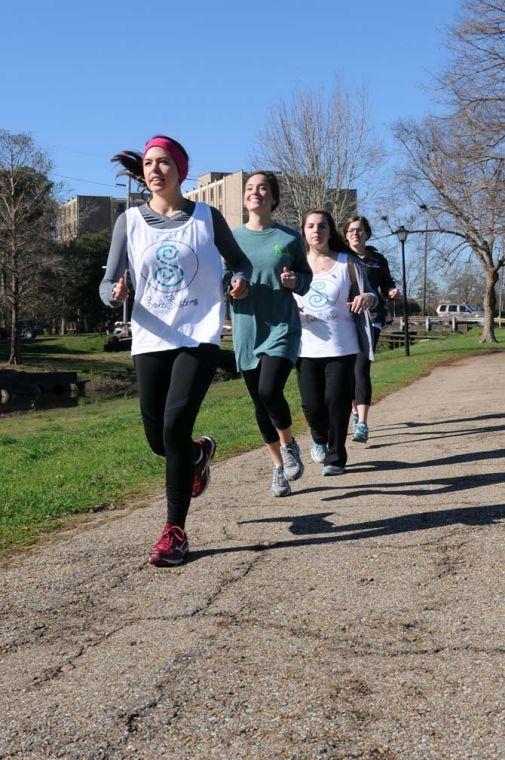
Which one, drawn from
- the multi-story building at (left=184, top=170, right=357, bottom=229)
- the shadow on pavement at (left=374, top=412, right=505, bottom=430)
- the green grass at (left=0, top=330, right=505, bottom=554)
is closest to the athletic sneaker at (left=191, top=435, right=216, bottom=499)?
the green grass at (left=0, top=330, right=505, bottom=554)

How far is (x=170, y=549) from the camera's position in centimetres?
427

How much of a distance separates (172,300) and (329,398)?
96.1 inches

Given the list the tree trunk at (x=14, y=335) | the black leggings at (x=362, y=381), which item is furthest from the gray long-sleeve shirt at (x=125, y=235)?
the tree trunk at (x=14, y=335)

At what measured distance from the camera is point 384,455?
7426 mm

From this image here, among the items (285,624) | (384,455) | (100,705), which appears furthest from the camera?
(384,455)

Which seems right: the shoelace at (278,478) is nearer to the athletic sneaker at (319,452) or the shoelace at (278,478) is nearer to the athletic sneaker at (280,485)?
the athletic sneaker at (280,485)

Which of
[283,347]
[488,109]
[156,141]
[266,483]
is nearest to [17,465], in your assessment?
[266,483]

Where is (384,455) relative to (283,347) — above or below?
below

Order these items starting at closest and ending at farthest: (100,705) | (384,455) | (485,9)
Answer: (100,705)
(384,455)
(485,9)

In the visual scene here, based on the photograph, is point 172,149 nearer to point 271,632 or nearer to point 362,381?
point 271,632

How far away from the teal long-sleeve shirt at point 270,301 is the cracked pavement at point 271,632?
1.03 m

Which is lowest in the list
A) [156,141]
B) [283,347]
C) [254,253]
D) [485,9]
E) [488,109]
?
[283,347]

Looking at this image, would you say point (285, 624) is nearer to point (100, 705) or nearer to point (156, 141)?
point (100, 705)

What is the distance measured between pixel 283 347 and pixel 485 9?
18.3 m
